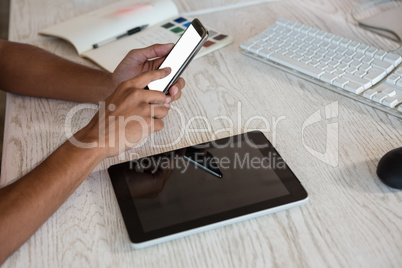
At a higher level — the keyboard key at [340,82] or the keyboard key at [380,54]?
the keyboard key at [380,54]

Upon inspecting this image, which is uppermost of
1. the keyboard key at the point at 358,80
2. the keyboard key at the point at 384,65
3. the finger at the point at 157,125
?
the keyboard key at the point at 384,65

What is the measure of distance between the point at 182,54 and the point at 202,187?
243 millimetres

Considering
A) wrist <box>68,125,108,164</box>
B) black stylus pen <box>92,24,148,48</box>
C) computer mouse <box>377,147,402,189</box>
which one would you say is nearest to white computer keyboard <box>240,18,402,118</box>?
computer mouse <box>377,147,402,189</box>

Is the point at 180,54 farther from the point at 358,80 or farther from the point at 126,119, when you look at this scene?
the point at 358,80

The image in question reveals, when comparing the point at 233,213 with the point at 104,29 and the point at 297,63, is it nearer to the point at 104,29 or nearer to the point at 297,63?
the point at 297,63

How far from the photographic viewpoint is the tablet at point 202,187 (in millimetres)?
647

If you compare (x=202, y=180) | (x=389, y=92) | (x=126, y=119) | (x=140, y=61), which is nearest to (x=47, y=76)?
(x=140, y=61)

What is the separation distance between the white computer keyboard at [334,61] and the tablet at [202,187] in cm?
21

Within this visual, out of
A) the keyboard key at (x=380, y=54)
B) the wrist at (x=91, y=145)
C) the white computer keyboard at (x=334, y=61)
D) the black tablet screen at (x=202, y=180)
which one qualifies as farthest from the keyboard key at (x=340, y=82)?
the wrist at (x=91, y=145)

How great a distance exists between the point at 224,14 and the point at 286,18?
172mm

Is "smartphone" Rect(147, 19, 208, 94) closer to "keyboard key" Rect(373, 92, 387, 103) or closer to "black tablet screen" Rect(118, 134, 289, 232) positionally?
"black tablet screen" Rect(118, 134, 289, 232)

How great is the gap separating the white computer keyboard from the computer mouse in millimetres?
163

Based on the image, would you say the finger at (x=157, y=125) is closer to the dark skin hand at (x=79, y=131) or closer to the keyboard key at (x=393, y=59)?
the dark skin hand at (x=79, y=131)

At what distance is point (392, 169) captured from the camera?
682mm
